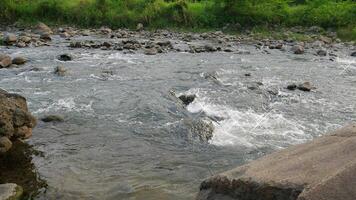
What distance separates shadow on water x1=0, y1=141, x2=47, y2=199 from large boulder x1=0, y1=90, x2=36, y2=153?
0.77 ft

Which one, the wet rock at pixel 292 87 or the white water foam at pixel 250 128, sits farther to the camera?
the wet rock at pixel 292 87

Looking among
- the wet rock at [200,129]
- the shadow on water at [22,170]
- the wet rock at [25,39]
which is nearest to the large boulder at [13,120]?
the shadow on water at [22,170]

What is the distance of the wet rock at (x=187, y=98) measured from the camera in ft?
43.7

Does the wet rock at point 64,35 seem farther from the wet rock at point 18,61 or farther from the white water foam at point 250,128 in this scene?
→ the white water foam at point 250,128

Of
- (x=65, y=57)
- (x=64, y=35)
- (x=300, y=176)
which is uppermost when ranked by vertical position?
(x=300, y=176)

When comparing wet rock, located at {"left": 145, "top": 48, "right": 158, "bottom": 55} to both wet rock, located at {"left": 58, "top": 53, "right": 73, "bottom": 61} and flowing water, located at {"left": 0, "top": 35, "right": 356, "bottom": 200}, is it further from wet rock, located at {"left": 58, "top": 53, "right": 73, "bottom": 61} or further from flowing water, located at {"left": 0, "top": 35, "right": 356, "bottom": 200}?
wet rock, located at {"left": 58, "top": 53, "right": 73, "bottom": 61}

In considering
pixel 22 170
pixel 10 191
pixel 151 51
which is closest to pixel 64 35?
pixel 151 51

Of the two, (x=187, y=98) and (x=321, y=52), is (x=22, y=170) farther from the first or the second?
(x=321, y=52)

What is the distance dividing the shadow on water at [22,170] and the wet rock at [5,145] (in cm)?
9

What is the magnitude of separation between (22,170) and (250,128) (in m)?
5.55

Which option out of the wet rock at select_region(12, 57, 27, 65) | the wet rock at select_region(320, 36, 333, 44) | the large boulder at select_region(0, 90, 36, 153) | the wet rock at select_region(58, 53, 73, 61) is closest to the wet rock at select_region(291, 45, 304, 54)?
the wet rock at select_region(320, 36, 333, 44)

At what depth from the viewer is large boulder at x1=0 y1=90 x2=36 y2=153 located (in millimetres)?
9297

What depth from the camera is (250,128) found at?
11234 mm

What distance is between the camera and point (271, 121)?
1191 centimetres
